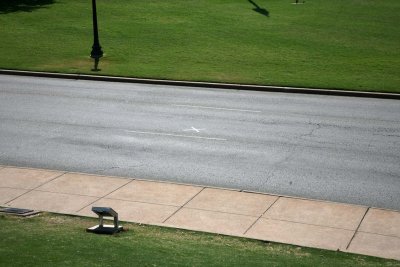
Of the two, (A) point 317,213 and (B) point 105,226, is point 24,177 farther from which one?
(A) point 317,213

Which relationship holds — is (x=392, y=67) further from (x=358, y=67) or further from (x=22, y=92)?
(x=22, y=92)

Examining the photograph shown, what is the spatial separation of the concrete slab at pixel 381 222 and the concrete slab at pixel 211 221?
2.04 meters

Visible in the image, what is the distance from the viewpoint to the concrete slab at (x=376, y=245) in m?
11.2

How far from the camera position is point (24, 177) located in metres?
15.5

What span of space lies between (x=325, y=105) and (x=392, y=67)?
23.8 ft

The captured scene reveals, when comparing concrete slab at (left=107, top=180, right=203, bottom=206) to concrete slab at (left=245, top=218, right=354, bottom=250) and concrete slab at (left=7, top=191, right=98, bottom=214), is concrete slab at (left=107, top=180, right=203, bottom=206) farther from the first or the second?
concrete slab at (left=245, top=218, right=354, bottom=250)

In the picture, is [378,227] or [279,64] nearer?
[378,227]

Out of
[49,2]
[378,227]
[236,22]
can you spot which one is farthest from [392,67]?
[49,2]

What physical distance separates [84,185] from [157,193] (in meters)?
1.71

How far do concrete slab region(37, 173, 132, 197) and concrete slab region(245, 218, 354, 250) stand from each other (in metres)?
3.66

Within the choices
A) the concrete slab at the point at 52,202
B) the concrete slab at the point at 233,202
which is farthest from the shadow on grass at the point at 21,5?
the concrete slab at the point at 233,202

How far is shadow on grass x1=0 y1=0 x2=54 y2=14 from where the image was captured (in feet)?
144

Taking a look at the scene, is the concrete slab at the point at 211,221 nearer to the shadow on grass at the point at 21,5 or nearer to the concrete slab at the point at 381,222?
the concrete slab at the point at 381,222

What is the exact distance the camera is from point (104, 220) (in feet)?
41.6
